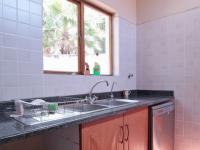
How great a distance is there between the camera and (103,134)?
131 cm

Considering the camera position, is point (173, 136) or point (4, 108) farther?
point (173, 136)

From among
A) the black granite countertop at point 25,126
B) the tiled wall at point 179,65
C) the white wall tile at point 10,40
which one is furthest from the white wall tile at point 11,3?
the tiled wall at point 179,65

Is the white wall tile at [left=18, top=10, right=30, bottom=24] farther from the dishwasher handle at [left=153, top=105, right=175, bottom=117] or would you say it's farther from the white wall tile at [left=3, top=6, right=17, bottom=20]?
the dishwasher handle at [left=153, top=105, right=175, bottom=117]

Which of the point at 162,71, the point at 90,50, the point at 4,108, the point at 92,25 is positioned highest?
the point at 92,25

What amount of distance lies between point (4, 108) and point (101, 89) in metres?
1.16

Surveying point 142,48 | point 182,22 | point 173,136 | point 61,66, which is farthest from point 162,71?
point 61,66

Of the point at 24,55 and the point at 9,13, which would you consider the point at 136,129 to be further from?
the point at 9,13

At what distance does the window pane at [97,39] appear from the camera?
2.28 meters

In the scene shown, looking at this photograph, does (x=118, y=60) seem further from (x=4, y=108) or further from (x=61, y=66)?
(x=4, y=108)

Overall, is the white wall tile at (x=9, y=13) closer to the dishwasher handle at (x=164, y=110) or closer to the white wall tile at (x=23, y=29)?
the white wall tile at (x=23, y=29)

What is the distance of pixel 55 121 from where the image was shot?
1.05 metres

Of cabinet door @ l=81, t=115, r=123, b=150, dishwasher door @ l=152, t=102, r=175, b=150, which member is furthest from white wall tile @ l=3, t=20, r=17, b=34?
dishwasher door @ l=152, t=102, r=175, b=150

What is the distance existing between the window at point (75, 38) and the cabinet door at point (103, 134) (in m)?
0.80

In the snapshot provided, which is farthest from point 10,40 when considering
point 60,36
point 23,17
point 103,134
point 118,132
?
point 118,132
